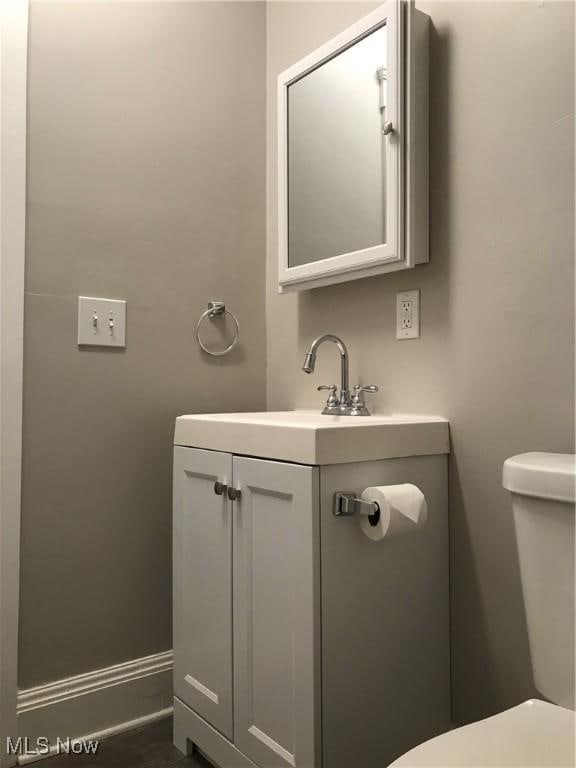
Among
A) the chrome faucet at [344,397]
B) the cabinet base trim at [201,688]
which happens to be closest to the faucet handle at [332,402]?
the chrome faucet at [344,397]

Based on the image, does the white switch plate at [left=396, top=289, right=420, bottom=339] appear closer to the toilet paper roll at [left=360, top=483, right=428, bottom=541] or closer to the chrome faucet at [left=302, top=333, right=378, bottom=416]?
the chrome faucet at [left=302, top=333, right=378, bottom=416]

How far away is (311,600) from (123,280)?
3.13ft

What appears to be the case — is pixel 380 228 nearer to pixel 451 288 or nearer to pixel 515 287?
pixel 451 288

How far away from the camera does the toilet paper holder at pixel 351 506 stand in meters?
1.06

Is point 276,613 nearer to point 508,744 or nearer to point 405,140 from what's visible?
point 508,744

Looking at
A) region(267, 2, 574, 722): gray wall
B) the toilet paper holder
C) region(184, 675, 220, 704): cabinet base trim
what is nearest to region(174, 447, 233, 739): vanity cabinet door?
region(184, 675, 220, 704): cabinet base trim

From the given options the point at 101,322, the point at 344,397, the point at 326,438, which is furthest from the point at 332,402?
the point at 101,322

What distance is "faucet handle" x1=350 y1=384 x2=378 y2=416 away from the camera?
1.44m

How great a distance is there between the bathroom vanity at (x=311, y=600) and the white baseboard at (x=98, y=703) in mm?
204

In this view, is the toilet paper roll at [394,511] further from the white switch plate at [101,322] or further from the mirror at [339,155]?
the white switch plate at [101,322]

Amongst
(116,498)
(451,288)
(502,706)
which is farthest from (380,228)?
(502,706)

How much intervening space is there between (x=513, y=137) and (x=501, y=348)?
1.39 feet

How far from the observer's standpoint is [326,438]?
1.08 m

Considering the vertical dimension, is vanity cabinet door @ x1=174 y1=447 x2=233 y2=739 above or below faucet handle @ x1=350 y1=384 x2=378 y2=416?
below
